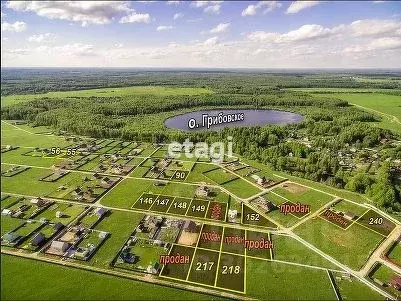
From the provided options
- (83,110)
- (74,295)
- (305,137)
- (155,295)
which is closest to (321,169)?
(305,137)

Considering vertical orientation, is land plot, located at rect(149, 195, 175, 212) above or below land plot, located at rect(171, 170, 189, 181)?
below

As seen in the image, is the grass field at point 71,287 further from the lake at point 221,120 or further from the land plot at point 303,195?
the lake at point 221,120

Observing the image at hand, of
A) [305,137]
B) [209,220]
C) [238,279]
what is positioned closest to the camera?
[238,279]

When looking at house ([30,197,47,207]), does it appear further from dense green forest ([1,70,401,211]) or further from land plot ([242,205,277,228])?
land plot ([242,205,277,228])

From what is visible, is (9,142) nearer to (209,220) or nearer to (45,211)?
(45,211)

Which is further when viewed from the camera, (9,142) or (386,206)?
(9,142)

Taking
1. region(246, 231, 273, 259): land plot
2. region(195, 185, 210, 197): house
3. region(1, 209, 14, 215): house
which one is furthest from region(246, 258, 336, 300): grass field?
region(1, 209, 14, 215): house

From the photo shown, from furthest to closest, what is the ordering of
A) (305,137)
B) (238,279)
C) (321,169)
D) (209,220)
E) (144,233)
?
(305,137), (321,169), (209,220), (144,233), (238,279)
